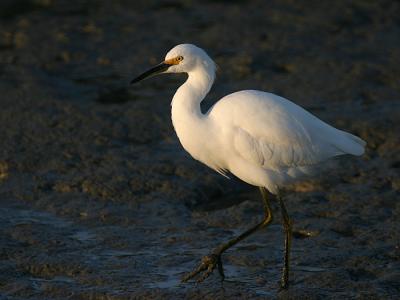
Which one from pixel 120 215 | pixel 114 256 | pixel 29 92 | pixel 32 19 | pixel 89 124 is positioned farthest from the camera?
pixel 32 19

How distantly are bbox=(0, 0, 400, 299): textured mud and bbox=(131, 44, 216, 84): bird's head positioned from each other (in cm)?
122

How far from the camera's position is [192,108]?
5.53m

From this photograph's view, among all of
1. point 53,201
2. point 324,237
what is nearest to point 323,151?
point 324,237

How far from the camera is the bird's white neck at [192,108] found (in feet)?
18.1

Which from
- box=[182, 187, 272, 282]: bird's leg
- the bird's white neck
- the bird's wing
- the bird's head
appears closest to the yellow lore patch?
the bird's head

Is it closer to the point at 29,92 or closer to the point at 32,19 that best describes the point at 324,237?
the point at 29,92

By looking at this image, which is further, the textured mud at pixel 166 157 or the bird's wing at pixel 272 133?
the textured mud at pixel 166 157

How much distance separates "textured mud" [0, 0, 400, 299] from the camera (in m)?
5.57

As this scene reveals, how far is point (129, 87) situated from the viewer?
29.5 ft

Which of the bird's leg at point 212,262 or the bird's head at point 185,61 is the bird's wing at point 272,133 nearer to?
the bird's head at point 185,61

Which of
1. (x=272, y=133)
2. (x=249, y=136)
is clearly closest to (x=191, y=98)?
(x=249, y=136)

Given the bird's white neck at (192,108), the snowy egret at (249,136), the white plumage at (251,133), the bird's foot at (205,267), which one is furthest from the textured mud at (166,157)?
the bird's white neck at (192,108)

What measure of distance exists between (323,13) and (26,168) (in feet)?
16.8

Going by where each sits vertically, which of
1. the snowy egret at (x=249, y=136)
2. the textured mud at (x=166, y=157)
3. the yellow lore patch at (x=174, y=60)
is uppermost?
the yellow lore patch at (x=174, y=60)
